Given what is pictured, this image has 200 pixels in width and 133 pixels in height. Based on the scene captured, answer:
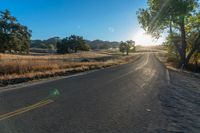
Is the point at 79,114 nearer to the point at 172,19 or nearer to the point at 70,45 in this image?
the point at 172,19

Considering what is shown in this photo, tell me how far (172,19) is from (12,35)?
38.3 meters

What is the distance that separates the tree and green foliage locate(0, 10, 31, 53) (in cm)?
3239

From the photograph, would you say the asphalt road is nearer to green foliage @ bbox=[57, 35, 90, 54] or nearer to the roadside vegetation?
the roadside vegetation

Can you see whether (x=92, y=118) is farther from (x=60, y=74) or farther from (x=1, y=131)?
(x=60, y=74)

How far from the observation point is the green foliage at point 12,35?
5400cm

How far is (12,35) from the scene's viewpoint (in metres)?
55.1

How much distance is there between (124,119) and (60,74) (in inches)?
540

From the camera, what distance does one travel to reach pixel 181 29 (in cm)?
3312

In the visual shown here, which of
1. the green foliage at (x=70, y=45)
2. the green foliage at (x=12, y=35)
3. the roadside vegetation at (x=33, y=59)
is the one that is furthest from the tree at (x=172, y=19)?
the green foliage at (x=70, y=45)

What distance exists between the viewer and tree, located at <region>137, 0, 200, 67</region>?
99.3ft

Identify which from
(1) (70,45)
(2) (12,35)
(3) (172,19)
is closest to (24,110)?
(3) (172,19)

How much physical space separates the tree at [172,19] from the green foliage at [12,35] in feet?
106

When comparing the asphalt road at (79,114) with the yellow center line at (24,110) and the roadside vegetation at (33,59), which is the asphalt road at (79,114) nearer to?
the yellow center line at (24,110)

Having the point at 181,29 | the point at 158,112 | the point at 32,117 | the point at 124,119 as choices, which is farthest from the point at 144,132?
the point at 181,29
